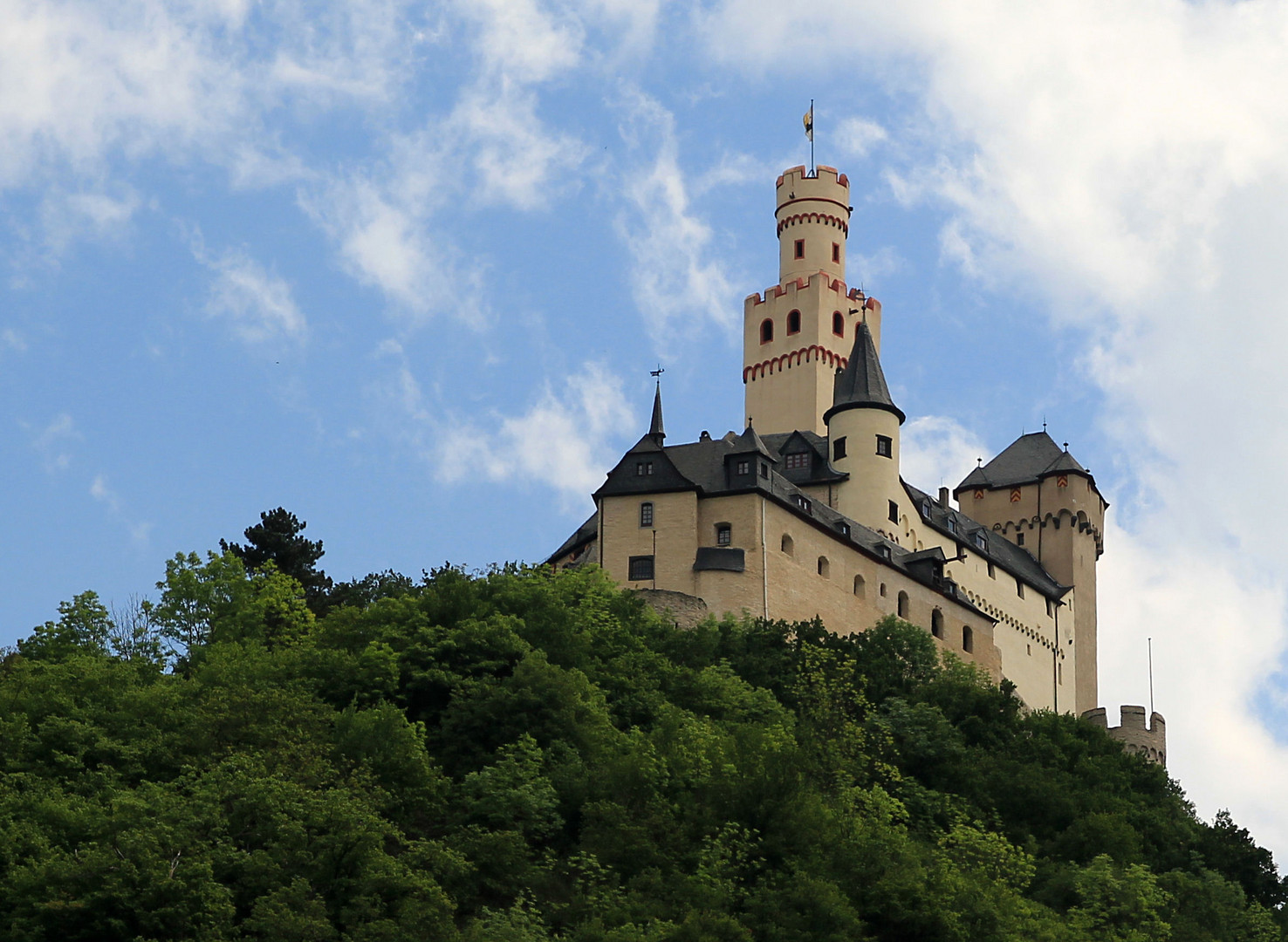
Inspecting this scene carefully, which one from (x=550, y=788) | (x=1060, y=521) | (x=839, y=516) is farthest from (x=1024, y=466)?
(x=550, y=788)

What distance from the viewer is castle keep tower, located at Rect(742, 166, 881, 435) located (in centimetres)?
8981

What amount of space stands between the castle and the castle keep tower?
0.08m

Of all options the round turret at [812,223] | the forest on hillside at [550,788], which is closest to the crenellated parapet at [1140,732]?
the forest on hillside at [550,788]

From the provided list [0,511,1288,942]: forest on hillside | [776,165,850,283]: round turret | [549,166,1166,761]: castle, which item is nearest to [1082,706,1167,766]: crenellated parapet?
[549,166,1166,761]: castle

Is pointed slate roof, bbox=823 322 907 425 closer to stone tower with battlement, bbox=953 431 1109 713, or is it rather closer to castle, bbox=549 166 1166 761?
castle, bbox=549 166 1166 761

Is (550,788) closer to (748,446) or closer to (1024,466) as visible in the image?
(748,446)

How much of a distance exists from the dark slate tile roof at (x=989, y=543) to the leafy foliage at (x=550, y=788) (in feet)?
43.8

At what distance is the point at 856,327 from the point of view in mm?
89312

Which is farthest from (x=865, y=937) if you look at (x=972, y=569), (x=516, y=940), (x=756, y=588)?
(x=972, y=569)

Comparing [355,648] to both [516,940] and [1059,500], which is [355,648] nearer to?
[516,940]

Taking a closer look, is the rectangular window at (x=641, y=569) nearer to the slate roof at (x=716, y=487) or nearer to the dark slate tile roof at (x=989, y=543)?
the slate roof at (x=716, y=487)

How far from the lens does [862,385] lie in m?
81.6

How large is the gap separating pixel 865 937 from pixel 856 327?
4462 centimetres

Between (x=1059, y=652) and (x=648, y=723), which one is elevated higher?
(x=1059, y=652)
